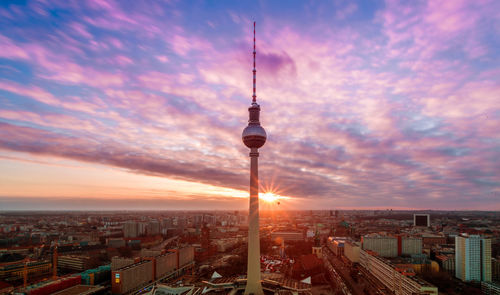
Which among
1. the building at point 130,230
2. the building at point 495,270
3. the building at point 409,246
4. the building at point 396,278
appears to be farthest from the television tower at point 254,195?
the building at point 130,230

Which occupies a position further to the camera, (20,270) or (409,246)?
(409,246)

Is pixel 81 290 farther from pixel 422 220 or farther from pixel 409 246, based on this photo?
pixel 422 220

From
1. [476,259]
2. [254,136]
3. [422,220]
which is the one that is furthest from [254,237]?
[422,220]

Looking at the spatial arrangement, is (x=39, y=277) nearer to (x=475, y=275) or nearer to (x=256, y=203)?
(x=256, y=203)

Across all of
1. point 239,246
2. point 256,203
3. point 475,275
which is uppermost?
point 256,203

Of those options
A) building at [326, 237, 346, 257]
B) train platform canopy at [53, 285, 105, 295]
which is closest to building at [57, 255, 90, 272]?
Answer: train platform canopy at [53, 285, 105, 295]

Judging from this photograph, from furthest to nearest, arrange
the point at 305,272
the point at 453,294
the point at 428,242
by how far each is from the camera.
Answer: the point at 428,242
the point at 305,272
the point at 453,294

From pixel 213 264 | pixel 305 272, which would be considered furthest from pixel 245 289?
pixel 213 264
